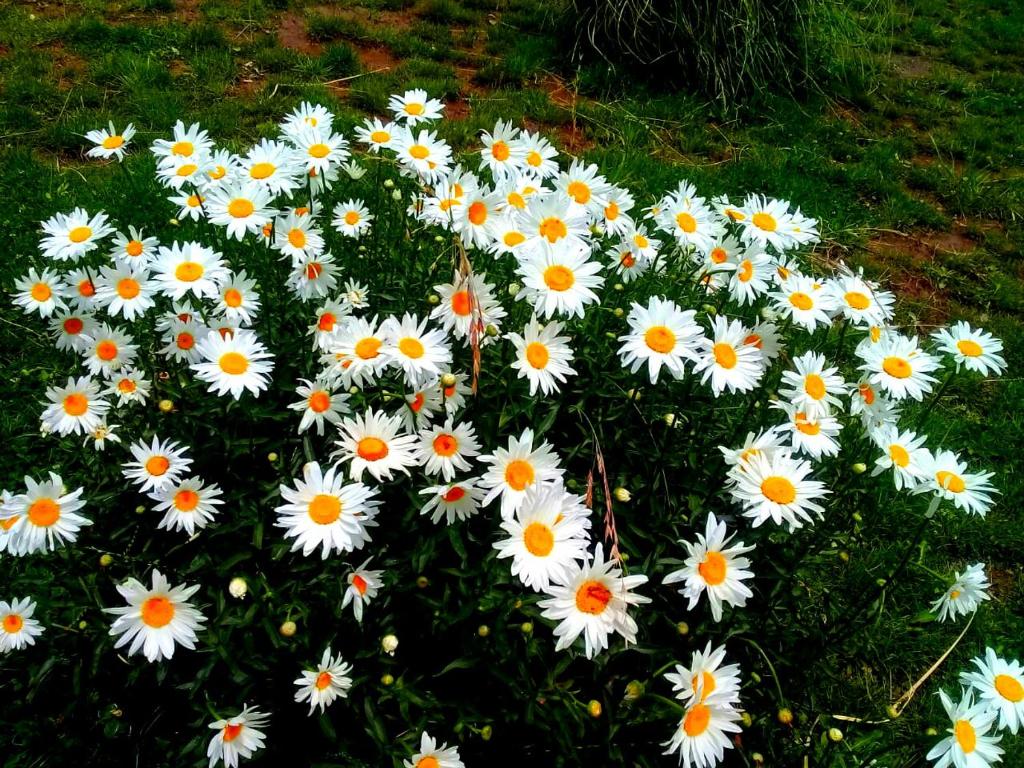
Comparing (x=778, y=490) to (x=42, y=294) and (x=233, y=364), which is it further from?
(x=42, y=294)

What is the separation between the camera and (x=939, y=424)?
352cm

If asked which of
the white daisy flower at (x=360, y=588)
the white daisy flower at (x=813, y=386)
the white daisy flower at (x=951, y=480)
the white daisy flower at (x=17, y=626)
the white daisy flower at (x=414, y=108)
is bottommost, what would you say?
the white daisy flower at (x=17, y=626)

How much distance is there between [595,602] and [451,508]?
374mm

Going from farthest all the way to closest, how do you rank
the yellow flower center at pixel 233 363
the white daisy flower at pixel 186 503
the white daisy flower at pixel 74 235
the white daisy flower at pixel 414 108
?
the white daisy flower at pixel 414 108, the white daisy flower at pixel 74 235, the yellow flower center at pixel 233 363, the white daisy flower at pixel 186 503

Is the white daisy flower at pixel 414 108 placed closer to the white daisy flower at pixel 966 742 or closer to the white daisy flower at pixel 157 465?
the white daisy flower at pixel 157 465

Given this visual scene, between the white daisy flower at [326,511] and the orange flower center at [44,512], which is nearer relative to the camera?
the white daisy flower at [326,511]

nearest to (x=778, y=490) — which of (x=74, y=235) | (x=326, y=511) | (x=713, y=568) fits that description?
(x=713, y=568)

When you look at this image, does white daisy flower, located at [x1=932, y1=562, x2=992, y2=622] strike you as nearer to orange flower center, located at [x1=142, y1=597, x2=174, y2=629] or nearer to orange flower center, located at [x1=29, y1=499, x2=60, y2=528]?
orange flower center, located at [x1=142, y1=597, x2=174, y2=629]

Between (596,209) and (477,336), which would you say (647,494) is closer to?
(477,336)

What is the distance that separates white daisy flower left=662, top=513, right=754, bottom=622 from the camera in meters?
1.68

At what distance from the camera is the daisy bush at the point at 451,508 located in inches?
66.9

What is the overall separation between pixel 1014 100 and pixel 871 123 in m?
1.50

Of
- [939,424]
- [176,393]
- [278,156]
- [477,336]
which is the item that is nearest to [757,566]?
[477,336]

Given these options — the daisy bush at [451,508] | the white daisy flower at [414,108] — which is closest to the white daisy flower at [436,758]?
the daisy bush at [451,508]
